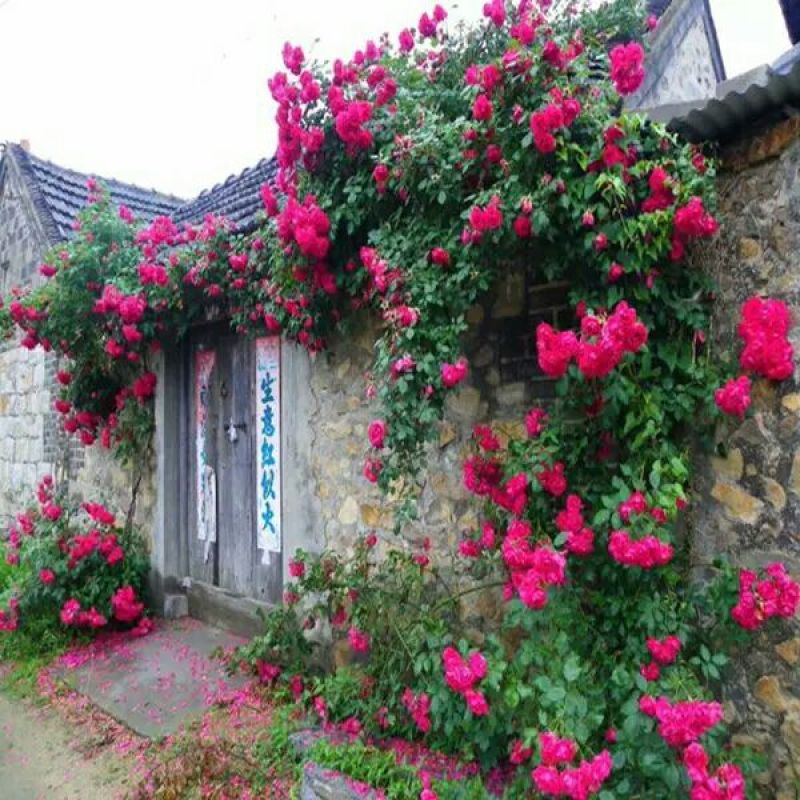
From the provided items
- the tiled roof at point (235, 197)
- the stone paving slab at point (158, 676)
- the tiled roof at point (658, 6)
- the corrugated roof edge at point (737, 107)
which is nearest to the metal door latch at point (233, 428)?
the stone paving slab at point (158, 676)

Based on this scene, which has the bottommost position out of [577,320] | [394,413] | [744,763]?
[744,763]

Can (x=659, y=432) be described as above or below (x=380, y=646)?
above

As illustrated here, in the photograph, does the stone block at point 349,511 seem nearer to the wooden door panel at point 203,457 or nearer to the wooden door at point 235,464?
the wooden door at point 235,464

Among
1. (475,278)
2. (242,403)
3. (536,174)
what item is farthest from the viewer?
(242,403)

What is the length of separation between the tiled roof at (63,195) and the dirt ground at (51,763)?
5148 mm

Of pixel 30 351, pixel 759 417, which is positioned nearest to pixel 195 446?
pixel 30 351

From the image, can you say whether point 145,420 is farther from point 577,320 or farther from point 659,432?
point 659,432

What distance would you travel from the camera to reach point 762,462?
2469mm

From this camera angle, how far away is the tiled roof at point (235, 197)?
602 cm

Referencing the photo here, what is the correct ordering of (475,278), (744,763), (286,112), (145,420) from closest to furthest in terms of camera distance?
1. (744,763)
2. (475,278)
3. (286,112)
4. (145,420)

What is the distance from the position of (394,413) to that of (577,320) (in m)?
0.92

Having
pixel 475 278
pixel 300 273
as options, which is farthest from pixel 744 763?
pixel 300 273

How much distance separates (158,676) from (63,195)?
6.22m

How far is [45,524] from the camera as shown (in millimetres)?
5980
